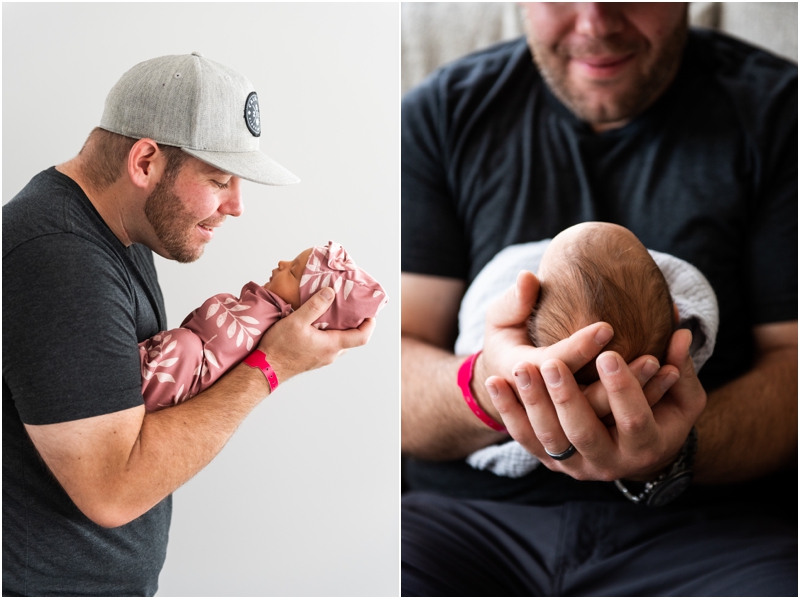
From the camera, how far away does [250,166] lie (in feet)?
2.86

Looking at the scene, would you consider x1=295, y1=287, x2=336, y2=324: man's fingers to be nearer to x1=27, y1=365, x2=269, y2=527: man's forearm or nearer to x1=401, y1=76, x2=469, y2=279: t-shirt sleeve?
x1=27, y1=365, x2=269, y2=527: man's forearm

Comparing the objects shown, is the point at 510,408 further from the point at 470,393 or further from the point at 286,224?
the point at 286,224

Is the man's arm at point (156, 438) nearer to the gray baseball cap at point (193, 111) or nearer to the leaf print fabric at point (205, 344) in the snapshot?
the leaf print fabric at point (205, 344)

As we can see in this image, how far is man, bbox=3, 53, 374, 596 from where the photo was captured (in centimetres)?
76

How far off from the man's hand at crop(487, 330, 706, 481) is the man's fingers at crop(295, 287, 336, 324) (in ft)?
0.78

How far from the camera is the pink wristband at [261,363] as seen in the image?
871 millimetres

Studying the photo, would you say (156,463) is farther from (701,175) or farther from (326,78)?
(701,175)

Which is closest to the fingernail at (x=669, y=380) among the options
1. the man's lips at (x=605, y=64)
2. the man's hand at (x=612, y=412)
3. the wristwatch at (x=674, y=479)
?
the man's hand at (x=612, y=412)


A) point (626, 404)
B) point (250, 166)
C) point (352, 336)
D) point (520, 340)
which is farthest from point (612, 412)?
point (250, 166)

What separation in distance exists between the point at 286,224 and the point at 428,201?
0.36m

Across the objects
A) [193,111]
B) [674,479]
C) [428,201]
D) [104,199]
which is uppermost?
[193,111]

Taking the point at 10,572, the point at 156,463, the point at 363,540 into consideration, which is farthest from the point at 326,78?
the point at 10,572

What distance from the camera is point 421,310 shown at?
123cm

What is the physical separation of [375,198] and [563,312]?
0.35 m
